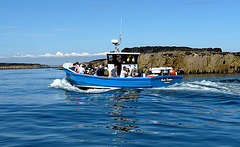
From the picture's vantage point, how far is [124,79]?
2062cm

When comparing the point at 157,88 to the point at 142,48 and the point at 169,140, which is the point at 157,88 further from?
the point at 142,48

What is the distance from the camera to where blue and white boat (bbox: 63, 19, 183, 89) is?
67.7ft

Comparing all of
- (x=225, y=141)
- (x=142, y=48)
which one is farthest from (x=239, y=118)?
(x=142, y=48)

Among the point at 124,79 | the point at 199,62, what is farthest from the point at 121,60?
the point at 199,62

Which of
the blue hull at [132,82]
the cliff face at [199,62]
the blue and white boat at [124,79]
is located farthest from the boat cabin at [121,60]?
the cliff face at [199,62]

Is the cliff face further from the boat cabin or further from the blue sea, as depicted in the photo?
the blue sea

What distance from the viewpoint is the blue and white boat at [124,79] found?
20625mm

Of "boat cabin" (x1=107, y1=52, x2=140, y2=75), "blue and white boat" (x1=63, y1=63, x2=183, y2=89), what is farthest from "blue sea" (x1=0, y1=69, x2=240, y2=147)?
"boat cabin" (x1=107, y1=52, x2=140, y2=75)

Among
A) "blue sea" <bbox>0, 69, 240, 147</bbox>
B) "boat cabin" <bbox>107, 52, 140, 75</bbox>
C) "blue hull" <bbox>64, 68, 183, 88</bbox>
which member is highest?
"boat cabin" <bbox>107, 52, 140, 75</bbox>

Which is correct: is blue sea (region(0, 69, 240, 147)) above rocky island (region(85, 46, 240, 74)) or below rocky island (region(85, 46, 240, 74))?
below

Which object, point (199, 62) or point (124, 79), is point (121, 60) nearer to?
point (124, 79)

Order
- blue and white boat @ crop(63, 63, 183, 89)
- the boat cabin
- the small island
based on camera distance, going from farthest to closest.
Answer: the small island
the boat cabin
blue and white boat @ crop(63, 63, 183, 89)

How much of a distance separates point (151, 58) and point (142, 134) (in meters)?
47.9

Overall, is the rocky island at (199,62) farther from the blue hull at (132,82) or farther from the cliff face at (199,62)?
the blue hull at (132,82)
